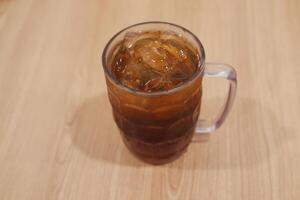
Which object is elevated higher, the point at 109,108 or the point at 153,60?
the point at 153,60

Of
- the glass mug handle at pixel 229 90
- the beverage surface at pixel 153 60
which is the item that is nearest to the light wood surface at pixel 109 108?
the glass mug handle at pixel 229 90

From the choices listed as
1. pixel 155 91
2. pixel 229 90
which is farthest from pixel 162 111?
pixel 229 90

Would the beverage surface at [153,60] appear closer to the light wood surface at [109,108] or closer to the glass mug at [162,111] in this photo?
the glass mug at [162,111]

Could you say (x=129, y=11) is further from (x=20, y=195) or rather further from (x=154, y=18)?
(x=20, y=195)

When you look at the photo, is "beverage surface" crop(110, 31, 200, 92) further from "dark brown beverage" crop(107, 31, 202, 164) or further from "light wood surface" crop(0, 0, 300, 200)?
"light wood surface" crop(0, 0, 300, 200)

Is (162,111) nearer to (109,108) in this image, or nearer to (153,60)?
(153,60)

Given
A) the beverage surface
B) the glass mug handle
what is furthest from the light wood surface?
the beverage surface

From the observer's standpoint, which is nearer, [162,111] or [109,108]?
[162,111]
